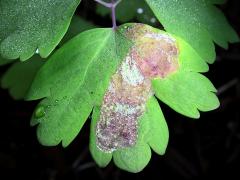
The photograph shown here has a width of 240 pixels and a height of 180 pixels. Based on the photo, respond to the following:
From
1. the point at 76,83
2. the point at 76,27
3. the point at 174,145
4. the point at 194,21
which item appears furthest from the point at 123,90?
the point at 174,145

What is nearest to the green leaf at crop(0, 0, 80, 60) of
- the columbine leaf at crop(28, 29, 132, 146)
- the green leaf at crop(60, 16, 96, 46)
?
the columbine leaf at crop(28, 29, 132, 146)

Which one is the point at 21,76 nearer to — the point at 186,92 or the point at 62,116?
the point at 62,116

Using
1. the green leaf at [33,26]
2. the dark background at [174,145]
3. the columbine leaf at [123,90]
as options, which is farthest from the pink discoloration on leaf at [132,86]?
the dark background at [174,145]

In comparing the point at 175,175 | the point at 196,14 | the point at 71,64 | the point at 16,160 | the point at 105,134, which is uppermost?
the point at 196,14

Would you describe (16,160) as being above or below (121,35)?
below

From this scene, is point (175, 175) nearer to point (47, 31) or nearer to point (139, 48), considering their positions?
point (139, 48)

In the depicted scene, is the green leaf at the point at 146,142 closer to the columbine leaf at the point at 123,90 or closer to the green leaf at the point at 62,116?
the columbine leaf at the point at 123,90

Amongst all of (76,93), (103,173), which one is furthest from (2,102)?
(76,93)
